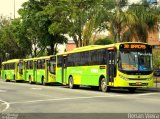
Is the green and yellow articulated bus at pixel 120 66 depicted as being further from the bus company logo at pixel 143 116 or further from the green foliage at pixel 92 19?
the bus company logo at pixel 143 116

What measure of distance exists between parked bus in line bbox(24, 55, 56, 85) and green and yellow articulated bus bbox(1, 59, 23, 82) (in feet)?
7.61

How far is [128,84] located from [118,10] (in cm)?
1566

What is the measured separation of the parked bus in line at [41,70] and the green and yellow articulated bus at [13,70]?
232 centimetres

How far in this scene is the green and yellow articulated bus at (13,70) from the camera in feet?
186

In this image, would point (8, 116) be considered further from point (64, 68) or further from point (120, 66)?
point (64, 68)

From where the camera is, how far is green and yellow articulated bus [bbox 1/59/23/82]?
2231 inches

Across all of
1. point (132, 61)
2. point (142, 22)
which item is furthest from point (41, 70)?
point (132, 61)

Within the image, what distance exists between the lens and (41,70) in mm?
47219

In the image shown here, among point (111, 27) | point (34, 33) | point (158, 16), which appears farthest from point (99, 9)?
point (34, 33)

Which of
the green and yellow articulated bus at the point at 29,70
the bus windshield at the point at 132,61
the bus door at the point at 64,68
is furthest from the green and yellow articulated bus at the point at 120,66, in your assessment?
the green and yellow articulated bus at the point at 29,70

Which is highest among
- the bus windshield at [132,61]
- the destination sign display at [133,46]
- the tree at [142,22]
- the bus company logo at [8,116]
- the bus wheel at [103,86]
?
the tree at [142,22]

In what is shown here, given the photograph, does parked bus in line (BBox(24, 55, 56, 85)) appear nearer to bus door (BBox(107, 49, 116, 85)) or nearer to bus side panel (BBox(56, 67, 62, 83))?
bus side panel (BBox(56, 67, 62, 83))

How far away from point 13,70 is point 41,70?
1317cm

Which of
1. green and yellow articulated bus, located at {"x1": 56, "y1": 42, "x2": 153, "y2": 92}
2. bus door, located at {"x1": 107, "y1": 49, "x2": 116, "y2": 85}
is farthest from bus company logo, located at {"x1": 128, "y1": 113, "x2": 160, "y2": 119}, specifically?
bus door, located at {"x1": 107, "y1": 49, "x2": 116, "y2": 85}
